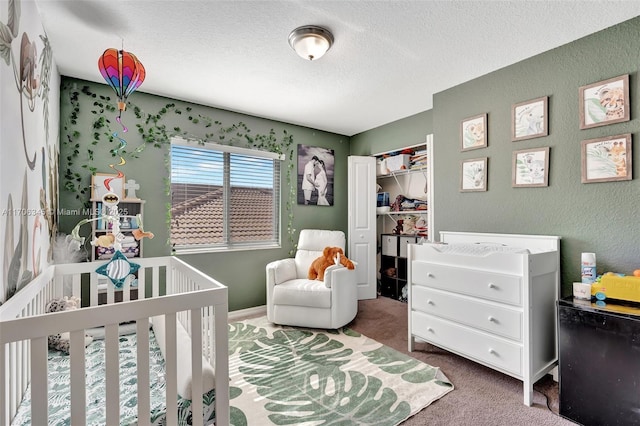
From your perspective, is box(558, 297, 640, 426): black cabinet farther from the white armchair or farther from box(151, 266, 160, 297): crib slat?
box(151, 266, 160, 297): crib slat

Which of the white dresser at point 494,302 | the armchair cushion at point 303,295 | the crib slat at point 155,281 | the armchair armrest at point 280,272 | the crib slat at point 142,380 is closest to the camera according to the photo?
the crib slat at point 142,380

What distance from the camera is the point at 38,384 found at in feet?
2.95

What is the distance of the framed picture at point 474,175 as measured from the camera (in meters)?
2.60

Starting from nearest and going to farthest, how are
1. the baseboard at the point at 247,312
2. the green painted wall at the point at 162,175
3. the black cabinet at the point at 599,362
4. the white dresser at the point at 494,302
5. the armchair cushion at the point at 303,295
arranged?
the black cabinet at the point at 599,362 → the white dresser at the point at 494,302 → the green painted wall at the point at 162,175 → the armchair cushion at the point at 303,295 → the baseboard at the point at 247,312

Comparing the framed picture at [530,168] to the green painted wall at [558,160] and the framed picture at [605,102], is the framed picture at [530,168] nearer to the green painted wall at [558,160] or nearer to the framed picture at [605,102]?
the green painted wall at [558,160]

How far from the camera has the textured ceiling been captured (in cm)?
174

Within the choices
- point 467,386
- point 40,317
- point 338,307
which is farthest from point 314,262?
point 40,317

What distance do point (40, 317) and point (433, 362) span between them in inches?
94.2

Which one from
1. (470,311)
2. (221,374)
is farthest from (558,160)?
(221,374)

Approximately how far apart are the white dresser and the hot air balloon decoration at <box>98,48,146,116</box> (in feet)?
7.71

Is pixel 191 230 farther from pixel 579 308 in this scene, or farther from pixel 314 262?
pixel 579 308

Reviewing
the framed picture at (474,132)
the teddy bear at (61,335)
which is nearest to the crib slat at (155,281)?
the teddy bear at (61,335)

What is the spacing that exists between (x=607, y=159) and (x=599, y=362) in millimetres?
1277

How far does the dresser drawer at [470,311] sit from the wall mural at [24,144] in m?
2.48
